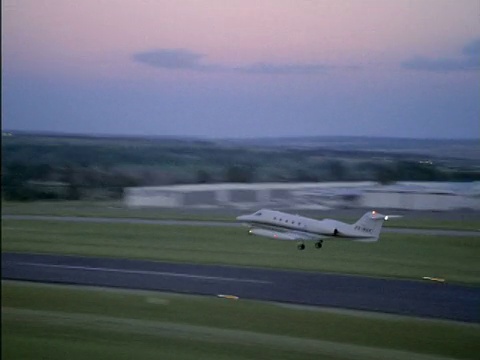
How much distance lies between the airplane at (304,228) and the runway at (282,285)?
0.30 meters

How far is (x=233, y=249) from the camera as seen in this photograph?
5.02 m

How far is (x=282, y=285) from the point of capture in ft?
16.7

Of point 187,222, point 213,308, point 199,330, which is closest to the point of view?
point 199,330

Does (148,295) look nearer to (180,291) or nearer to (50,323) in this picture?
(180,291)

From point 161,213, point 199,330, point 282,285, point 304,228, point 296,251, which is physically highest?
point 161,213

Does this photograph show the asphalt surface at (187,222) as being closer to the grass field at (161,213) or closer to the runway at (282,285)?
the grass field at (161,213)

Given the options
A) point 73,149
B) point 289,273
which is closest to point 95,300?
point 73,149

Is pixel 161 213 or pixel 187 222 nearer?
pixel 161 213

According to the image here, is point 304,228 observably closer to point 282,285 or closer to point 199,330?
point 282,285

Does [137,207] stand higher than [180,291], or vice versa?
[137,207]

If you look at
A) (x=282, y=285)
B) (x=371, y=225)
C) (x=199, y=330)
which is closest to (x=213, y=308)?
(x=199, y=330)

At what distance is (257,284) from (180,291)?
1.91ft

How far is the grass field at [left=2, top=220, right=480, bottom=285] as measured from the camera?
4.98 metres

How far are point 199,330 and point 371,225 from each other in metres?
1.49
